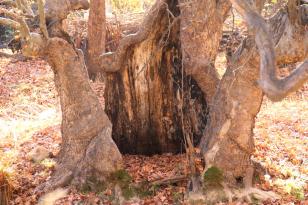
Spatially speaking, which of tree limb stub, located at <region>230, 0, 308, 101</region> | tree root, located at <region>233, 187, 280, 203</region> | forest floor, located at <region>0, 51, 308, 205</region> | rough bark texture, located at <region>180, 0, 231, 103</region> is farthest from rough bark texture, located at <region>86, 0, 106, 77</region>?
tree limb stub, located at <region>230, 0, 308, 101</region>

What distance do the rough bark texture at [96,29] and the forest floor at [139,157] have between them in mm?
1053

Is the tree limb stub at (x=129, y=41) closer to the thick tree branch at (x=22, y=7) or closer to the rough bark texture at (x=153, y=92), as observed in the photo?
the rough bark texture at (x=153, y=92)

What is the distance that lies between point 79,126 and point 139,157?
1483mm

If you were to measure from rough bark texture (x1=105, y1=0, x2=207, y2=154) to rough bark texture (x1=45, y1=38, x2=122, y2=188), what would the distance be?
32.0 inches

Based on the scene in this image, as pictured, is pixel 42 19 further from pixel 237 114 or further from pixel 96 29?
pixel 96 29

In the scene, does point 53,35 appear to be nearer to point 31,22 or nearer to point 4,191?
point 31,22

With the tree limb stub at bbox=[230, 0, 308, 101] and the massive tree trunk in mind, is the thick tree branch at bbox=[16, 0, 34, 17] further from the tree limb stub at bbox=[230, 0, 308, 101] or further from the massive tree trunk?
the tree limb stub at bbox=[230, 0, 308, 101]

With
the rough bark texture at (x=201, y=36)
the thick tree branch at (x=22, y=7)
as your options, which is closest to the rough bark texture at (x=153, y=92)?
the rough bark texture at (x=201, y=36)

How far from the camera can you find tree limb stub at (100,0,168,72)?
7.24 metres

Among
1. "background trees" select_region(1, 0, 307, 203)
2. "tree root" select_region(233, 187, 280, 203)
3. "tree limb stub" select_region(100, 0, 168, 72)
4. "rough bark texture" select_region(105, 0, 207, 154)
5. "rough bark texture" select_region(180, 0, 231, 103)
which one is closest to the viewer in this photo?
"background trees" select_region(1, 0, 307, 203)

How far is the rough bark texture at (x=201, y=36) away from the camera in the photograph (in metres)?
6.97

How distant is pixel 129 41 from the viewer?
738 cm

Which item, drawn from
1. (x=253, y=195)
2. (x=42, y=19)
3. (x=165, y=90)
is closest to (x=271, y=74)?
(x=253, y=195)

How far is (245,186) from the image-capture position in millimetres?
6586
